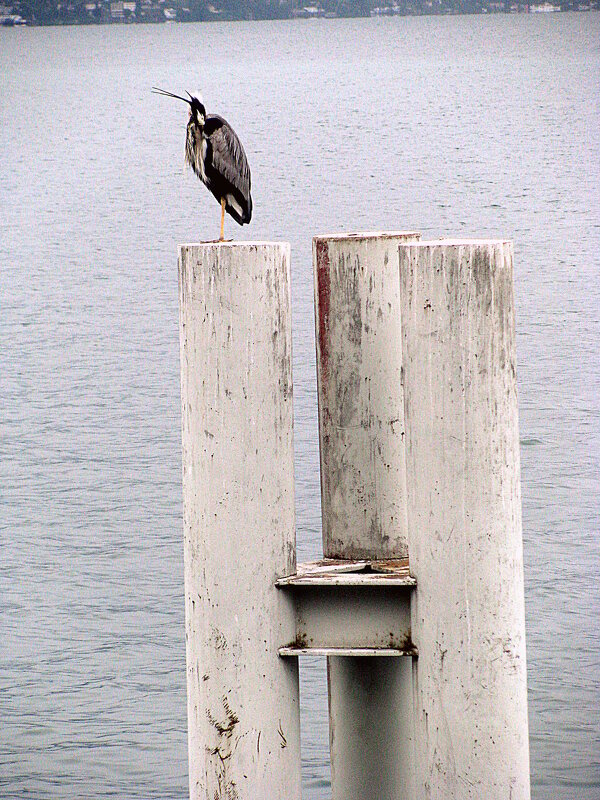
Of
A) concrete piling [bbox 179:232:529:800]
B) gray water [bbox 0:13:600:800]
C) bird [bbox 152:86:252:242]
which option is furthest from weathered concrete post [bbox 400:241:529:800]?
gray water [bbox 0:13:600:800]

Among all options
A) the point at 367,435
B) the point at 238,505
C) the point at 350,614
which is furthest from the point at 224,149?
the point at 350,614

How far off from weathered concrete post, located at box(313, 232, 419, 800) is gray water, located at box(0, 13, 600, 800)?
2.33 metres

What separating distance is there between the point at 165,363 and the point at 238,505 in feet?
44.4

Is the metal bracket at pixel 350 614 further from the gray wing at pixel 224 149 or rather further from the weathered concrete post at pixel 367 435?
the gray wing at pixel 224 149

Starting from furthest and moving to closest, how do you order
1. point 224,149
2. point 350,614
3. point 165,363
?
point 165,363 → point 224,149 → point 350,614

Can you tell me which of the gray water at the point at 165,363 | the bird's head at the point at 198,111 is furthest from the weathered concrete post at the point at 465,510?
the gray water at the point at 165,363

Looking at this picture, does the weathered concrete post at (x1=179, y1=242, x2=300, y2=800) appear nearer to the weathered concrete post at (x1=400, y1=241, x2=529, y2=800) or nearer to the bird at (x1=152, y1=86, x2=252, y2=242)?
the weathered concrete post at (x1=400, y1=241, x2=529, y2=800)

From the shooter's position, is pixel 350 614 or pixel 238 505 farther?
pixel 350 614

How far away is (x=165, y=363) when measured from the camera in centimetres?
1717

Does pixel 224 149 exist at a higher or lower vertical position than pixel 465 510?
higher

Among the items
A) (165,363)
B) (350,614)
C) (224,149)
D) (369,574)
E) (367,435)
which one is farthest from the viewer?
(165,363)

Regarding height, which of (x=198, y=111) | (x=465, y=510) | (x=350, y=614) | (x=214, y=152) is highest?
(x=198, y=111)

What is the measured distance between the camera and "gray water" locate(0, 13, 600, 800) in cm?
763

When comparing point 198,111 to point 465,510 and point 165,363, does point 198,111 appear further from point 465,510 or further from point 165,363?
point 165,363
